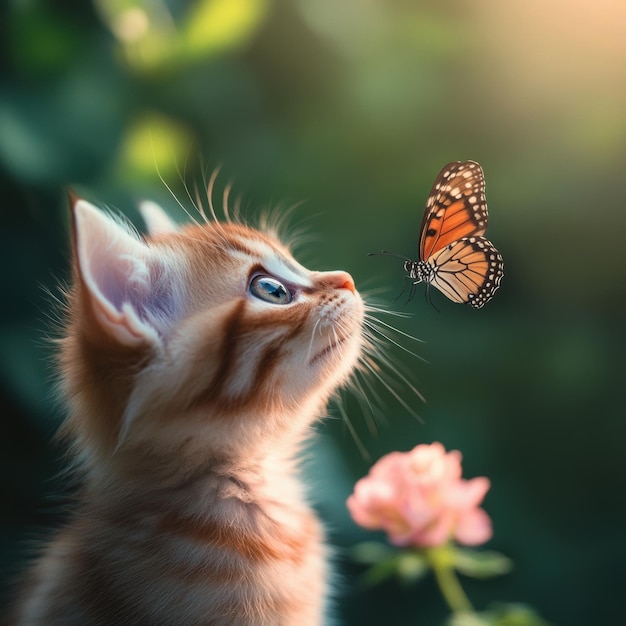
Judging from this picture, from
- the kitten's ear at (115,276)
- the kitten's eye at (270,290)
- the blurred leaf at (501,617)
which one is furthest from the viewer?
the blurred leaf at (501,617)

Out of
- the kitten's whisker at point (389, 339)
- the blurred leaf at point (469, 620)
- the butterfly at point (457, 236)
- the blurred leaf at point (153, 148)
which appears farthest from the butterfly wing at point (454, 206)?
the blurred leaf at point (469, 620)

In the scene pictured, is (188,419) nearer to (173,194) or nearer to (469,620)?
(173,194)

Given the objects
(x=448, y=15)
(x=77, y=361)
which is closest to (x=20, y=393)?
(x=77, y=361)

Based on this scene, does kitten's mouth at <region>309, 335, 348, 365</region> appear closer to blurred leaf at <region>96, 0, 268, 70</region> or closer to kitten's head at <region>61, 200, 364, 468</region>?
kitten's head at <region>61, 200, 364, 468</region>

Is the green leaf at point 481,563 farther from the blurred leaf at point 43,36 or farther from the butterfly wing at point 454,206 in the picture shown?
the blurred leaf at point 43,36

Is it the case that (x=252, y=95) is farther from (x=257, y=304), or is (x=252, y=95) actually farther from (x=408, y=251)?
(x=257, y=304)

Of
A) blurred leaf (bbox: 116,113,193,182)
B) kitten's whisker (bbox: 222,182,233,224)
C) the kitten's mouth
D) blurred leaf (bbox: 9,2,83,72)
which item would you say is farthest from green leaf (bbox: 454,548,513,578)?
blurred leaf (bbox: 9,2,83,72)

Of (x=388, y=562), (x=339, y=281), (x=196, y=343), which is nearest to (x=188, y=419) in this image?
(x=196, y=343)
